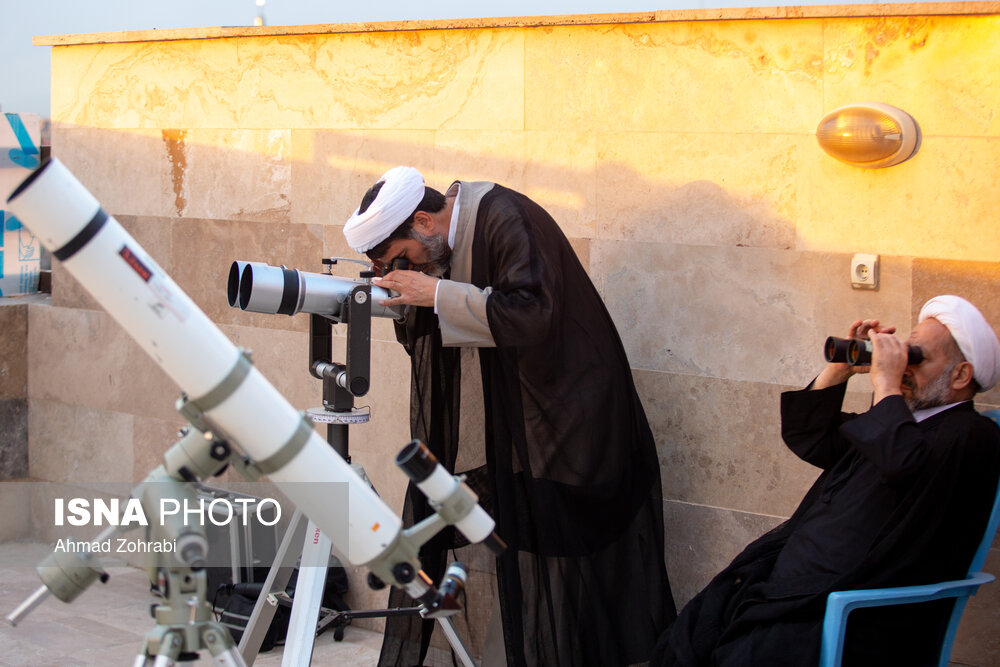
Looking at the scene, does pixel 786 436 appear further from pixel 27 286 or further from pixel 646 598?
pixel 27 286

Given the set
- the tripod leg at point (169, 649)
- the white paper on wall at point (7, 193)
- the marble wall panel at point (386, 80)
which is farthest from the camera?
the white paper on wall at point (7, 193)

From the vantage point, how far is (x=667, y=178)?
126 inches

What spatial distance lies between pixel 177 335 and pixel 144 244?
3.12m

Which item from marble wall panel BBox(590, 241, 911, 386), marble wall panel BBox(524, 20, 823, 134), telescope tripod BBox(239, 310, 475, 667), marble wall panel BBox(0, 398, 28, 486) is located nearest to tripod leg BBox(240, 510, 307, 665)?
telescope tripod BBox(239, 310, 475, 667)

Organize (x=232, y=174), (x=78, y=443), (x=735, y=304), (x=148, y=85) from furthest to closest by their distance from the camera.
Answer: (x=78, y=443), (x=148, y=85), (x=232, y=174), (x=735, y=304)

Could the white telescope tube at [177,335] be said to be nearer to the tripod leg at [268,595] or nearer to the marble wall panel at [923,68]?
the tripod leg at [268,595]

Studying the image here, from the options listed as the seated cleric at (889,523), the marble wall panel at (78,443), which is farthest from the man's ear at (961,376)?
the marble wall panel at (78,443)

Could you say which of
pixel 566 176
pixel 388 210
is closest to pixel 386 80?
pixel 566 176

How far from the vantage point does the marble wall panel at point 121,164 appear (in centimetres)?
445

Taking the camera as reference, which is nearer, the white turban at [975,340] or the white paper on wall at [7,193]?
the white turban at [975,340]

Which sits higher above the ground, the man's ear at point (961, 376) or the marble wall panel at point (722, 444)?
the man's ear at point (961, 376)

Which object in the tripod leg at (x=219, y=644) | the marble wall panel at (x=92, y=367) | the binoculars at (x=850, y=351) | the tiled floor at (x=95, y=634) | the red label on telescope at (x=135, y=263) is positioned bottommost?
the tiled floor at (x=95, y=634)

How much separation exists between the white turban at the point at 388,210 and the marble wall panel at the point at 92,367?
198 centimetres

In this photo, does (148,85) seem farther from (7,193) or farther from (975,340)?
(975,340)
